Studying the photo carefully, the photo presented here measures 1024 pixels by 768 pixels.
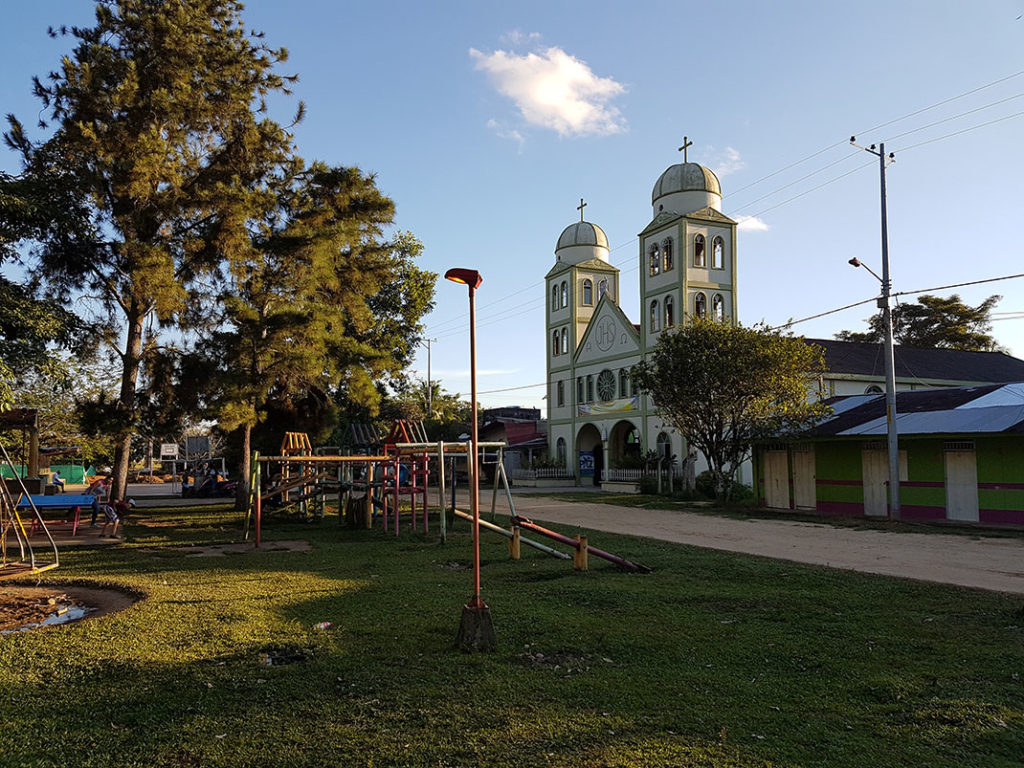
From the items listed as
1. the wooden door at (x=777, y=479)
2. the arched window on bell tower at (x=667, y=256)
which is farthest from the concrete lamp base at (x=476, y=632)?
the arched window on bell tower at (x=667, y=256)

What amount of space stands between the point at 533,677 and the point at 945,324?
57620mm

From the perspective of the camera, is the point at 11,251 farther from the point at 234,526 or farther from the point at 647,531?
the point at 647,531

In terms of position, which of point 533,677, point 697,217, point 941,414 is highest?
point 697,217

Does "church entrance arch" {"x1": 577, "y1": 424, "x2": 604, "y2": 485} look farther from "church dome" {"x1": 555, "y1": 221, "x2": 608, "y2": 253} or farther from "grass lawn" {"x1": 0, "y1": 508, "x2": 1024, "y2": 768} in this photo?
"grass lawn" {"x1": 0, "y1": 508, "x2": 1024, "y2": 768}

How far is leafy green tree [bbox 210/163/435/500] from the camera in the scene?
19.0 meters

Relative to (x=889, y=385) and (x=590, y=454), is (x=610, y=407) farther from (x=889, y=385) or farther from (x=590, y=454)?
(x=889, y=385)

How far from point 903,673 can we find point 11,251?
17853mm

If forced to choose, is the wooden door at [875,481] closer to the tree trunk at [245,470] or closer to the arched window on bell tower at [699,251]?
the tree trunk at [245,470]

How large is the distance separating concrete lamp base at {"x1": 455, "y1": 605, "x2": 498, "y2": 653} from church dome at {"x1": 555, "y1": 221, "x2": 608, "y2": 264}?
4415cm

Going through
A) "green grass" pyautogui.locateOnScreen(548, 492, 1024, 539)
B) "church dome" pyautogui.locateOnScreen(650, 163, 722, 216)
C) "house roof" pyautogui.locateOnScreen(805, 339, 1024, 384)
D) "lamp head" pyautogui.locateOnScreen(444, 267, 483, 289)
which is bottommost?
"green grass" pyautogui.locateOnScreen(548, 492, 1024, 539)

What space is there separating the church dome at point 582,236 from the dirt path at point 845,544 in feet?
93.8

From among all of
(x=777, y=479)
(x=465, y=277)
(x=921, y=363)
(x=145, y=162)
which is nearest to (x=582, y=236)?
(x=921, y=363)

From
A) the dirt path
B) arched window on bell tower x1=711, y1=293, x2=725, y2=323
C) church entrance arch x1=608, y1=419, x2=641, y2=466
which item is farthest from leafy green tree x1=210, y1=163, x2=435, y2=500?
church entrance arch x1=608, y1=419, x2=641, y2=466

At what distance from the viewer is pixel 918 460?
68.7 ft
